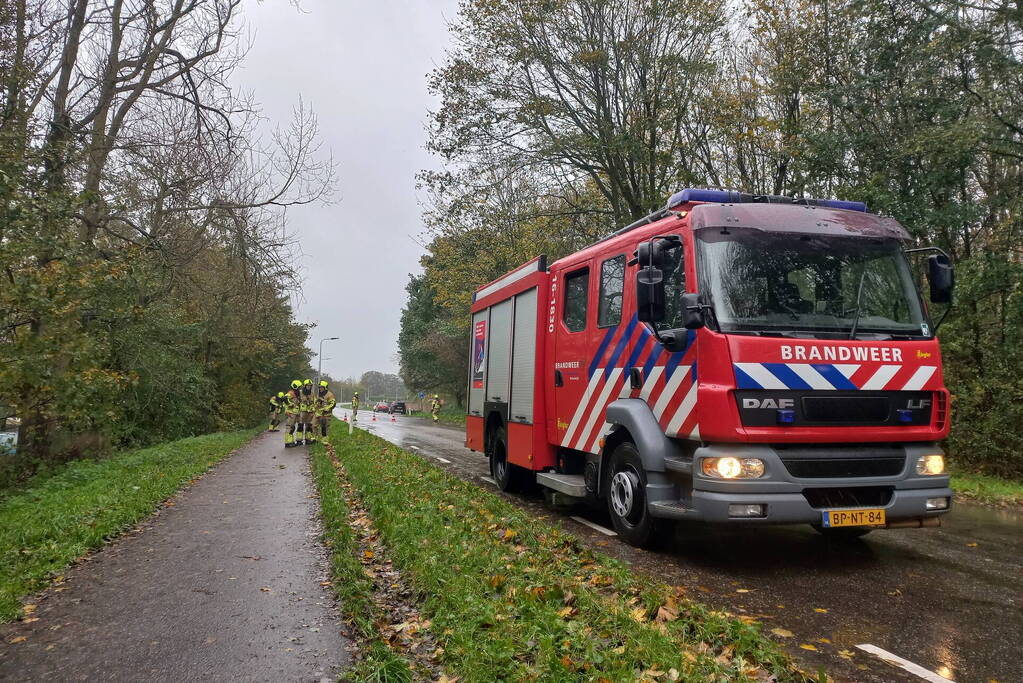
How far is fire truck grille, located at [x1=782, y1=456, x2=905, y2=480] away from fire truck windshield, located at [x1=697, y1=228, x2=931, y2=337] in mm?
993

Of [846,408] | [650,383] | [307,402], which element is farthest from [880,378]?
[307,402]

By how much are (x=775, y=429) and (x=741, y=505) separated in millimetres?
621

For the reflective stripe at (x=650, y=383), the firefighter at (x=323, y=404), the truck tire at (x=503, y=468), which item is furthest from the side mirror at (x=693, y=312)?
the firefighter at (x=323, y=404)

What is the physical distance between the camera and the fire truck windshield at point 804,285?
18.7 feet

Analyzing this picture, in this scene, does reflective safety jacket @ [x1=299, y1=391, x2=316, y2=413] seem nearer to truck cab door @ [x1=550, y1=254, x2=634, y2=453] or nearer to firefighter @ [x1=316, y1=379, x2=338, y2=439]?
firefighter @ [x1=316, y1=379, x2=338, y2=439]

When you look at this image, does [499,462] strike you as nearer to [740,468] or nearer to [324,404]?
[740,468]

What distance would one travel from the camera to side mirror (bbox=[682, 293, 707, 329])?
5.62 m

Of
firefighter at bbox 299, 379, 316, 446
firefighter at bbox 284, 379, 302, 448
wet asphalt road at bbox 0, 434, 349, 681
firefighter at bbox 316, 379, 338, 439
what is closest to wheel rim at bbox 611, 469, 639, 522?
wet asphalt road at bbox 0, 434, 349, 681

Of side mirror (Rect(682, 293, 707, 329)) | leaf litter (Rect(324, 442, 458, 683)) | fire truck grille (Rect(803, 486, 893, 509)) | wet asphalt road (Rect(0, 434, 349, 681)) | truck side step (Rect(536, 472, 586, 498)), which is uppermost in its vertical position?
side mirror (Rect(682, 293, 707, 329))

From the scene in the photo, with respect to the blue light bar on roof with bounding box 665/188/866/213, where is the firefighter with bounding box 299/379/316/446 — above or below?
below

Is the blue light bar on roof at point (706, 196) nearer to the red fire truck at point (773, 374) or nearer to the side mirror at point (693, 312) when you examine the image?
the red fire truck at point (773, 374)

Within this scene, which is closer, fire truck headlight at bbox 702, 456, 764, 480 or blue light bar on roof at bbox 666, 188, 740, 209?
fire truck headlight at bbox 702, 456, 764, 480

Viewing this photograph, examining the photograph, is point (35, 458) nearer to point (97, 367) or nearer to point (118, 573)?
point (97, 367)

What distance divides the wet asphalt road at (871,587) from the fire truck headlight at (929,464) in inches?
30.3
